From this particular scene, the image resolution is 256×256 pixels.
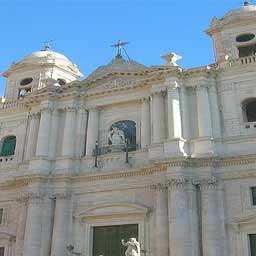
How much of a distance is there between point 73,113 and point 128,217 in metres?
6.72

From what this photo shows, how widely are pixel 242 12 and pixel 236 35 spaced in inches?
64.5

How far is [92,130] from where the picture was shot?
22078mm

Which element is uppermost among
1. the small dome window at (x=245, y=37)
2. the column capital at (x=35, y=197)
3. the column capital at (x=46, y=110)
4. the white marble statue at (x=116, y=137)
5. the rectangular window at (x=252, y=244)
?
the small dome window at (x=245, y=37)

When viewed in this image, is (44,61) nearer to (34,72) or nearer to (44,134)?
(34,72)

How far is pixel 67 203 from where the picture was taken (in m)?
20.2

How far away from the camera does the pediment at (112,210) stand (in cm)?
1873

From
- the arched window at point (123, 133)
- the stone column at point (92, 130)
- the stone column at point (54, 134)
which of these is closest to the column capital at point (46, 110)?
the stone column at point (54, 134)

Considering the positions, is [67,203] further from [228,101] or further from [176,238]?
[228,101]

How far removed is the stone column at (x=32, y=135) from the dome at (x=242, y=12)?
1195cm

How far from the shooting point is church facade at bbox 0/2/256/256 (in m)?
17.6

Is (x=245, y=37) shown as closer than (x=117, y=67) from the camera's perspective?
Yes

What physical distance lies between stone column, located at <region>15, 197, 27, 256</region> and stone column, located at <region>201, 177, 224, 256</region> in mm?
8516

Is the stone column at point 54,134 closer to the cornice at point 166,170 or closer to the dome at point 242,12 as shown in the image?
the cornice at point 166,170

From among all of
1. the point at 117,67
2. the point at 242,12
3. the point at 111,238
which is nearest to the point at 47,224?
the point at 111,238
